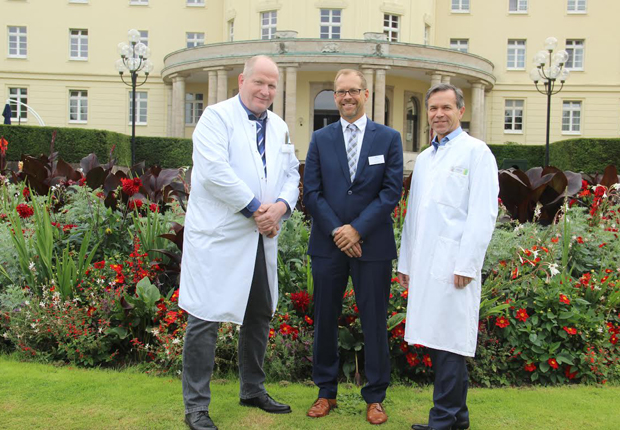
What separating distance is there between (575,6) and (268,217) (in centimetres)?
3993

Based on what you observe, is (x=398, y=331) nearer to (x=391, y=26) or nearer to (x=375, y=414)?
(x=375, y=414)

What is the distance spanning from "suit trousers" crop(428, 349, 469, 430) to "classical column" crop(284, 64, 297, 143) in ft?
84.6

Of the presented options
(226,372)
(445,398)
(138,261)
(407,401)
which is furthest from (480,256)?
(138,261)

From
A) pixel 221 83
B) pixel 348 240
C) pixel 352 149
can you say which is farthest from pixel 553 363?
pixel 221 83

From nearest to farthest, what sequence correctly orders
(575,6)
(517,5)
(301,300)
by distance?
(301,300) → (575,6) → (517,5)

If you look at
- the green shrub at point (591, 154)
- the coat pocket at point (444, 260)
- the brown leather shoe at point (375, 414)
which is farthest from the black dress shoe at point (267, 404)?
the green shrub at point (591, 154)

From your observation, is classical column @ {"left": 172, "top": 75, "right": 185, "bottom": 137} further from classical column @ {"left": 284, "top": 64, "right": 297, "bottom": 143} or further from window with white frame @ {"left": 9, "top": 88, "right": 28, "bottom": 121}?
window with white frame @ {"left": 9, "top": 88, "right": 28, "bottom": 121}

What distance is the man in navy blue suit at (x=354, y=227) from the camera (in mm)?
3711

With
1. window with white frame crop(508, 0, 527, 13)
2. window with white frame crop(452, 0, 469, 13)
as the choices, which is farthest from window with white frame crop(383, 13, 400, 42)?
window with white frame crop(508, 0, 527, 13)

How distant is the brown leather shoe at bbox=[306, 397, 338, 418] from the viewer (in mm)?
3705

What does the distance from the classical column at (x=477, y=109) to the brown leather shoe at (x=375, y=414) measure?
30752 millimetres

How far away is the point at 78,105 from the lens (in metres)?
37.3

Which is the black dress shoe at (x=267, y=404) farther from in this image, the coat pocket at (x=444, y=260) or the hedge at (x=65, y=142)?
the hedge at (x=65, y=142)

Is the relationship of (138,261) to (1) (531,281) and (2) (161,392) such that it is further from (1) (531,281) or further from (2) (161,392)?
(1) (531,281)
